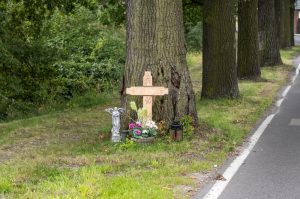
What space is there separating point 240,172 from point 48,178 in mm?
2755

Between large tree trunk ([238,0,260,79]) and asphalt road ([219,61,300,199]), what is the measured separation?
28.3 ft

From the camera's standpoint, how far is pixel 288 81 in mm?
23219

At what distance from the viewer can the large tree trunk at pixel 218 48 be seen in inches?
627

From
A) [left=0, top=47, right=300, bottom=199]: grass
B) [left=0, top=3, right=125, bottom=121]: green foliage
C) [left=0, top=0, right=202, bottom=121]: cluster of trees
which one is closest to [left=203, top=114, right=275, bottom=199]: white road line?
[left=0, top=47, right=300, bottom=199]: grass

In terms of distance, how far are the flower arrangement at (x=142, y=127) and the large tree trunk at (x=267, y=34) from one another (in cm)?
1811

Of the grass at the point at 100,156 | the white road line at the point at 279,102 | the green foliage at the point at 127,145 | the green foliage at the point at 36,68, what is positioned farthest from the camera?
the green foliage at the point at 36,68

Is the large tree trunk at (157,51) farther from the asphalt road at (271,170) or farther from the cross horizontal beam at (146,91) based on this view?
the asphalt road at (271,170)

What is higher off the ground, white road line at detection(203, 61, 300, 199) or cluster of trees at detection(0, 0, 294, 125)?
cluster of trees at detection(0, 0, 294, 125)

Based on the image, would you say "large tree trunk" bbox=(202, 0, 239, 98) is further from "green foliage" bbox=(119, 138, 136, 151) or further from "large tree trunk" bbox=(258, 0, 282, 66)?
"large tree trunk" bbox=(258, 0, 282, 66)

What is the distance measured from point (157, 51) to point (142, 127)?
146 cm

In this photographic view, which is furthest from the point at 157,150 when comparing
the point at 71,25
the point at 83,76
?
the point at 71,25

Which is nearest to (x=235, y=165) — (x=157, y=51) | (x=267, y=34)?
(x=157, y=51)

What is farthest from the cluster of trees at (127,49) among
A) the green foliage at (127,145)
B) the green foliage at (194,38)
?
the green foliage at (194,38)

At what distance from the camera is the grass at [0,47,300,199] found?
277 inches
